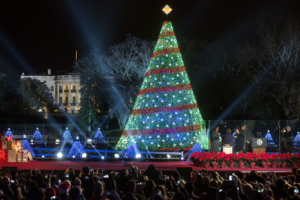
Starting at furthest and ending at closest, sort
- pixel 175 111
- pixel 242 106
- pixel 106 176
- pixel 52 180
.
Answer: pixel 242 106, pixel 175 111, pixel 52 180, pixel 106 176

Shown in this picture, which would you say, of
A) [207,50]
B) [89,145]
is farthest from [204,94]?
[89,145]

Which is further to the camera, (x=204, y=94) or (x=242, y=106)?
(x=242, y=106)

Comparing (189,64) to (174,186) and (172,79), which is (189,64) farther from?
(174,186)

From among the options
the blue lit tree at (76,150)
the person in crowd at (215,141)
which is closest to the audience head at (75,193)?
the person in crowd at (215,141)

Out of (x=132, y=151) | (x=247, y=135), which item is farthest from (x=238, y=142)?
(x=132, y=151)

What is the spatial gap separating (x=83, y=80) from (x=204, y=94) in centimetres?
1400

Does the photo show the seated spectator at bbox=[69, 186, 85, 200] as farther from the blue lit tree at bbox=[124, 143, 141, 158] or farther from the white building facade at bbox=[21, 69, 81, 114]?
the white building facade at bbox=[21, 69, 81, 114]

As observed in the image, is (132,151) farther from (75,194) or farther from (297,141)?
(75,194)

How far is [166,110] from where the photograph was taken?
882 inches

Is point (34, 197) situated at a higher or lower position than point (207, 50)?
lower

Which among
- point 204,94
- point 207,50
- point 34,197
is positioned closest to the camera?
point 34,197

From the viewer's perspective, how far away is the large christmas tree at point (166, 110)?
22266 mm

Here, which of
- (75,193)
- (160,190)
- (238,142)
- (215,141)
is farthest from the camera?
(238,142)

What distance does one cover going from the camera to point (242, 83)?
38.2 meters
